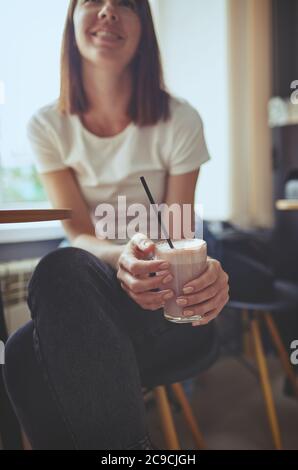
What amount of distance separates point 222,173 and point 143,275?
0.30 meters

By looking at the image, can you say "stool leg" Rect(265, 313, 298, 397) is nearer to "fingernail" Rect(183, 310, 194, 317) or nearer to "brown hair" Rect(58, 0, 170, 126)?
"fingernail" Rect(183, 310, 194, 317)

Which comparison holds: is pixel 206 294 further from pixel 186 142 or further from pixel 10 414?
pixel 10 414

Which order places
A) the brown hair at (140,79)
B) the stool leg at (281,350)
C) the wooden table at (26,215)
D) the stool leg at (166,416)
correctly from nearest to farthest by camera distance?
the wooden table at (26,215)
the brown hair at (140,79)
the stool leg at (166,416)
the stool leg at (281,350)

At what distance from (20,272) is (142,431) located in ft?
1.17

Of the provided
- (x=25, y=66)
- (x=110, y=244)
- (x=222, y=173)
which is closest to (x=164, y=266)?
(x=110, y=244)

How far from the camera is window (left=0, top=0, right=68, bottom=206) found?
658mm

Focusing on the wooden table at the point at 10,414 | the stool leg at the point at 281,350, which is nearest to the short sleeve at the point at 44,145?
the wooden table at the point at 10,414

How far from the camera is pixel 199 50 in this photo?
79cm

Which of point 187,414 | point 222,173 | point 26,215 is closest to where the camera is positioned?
point 26,215

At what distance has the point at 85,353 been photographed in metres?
0.56

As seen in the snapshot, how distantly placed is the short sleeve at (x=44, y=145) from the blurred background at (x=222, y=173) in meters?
0.01

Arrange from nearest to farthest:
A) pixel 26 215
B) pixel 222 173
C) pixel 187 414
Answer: pixel 26 215
pixel 222 173
pixel 187 414

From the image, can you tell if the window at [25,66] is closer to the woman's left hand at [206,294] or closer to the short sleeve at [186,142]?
the short sleeve at [186,142]

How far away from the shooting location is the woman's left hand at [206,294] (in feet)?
1.92
